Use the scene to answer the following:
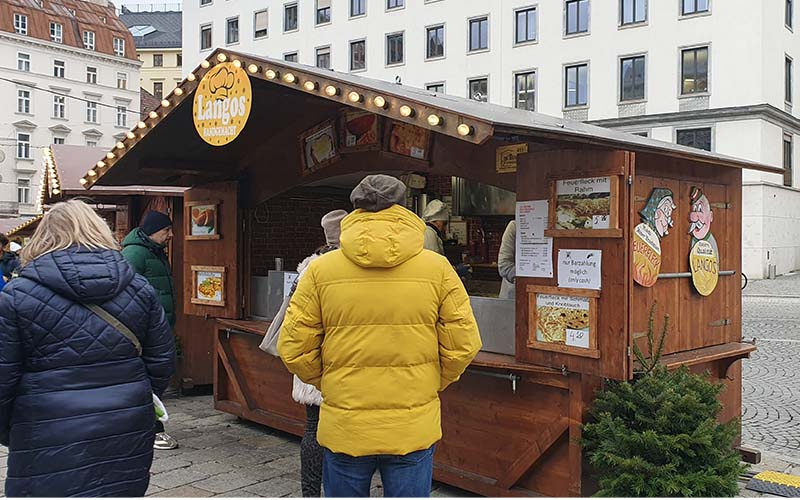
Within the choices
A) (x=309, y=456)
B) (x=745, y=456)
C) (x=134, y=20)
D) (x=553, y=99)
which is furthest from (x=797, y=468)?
(x=134, y=20)

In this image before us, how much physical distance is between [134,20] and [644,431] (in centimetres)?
8670

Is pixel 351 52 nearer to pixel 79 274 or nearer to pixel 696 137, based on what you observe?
pixel 696 137

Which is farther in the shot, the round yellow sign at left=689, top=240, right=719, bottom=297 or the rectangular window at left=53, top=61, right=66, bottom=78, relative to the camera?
the rectangular window at left=53, top=61, right=66, bottom=78

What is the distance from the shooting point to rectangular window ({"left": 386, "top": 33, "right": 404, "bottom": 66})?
3625 centimetres

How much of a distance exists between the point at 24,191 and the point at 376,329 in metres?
55.8

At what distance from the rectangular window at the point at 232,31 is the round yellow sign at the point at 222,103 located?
39.6 metres

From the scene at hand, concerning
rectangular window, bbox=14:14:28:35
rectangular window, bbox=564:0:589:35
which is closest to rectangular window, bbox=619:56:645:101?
rectangular window, bbox=564:0:589:35

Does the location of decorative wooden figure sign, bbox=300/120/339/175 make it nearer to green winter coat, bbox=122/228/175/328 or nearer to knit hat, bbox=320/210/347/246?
green winter coat, bbox=122/228/175/328

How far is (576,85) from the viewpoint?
3094 centimetres

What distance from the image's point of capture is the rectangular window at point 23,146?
53156 millimetres

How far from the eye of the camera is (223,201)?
7324mm

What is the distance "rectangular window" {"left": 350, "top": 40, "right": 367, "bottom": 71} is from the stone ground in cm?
2994

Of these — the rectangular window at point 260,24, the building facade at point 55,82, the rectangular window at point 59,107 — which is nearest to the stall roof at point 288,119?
the rectangular window at point 260,24

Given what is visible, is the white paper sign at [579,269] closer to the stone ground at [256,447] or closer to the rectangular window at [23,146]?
the stone ground at [256,447]
